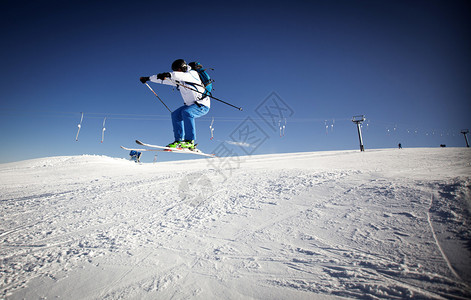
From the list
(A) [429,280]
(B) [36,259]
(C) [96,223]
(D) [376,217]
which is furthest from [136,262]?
(D) [376,217]

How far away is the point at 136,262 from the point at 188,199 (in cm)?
261

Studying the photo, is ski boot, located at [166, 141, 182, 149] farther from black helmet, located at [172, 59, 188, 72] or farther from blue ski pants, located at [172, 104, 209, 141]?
black helmet, located at [172, 59, 188, 72]

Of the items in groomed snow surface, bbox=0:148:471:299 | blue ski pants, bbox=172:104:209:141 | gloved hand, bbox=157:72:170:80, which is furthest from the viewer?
blue ski pants, bbox=172:104:209:141

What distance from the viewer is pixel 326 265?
2.12 metres

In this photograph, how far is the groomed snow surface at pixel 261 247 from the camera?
74.4 inches

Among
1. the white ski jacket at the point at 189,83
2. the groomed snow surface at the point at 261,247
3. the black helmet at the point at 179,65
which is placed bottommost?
the groomed snow surface at the point at 261,247

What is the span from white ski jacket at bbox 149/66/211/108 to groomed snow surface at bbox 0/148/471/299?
9.45 ft

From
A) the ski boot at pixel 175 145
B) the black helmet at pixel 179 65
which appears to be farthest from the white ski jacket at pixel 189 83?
the ski boot at pixel 175 145

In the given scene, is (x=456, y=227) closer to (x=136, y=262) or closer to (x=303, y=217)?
(x=303, y=217)

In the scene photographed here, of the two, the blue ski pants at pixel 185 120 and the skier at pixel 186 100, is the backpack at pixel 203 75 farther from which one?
the blue ski pants at pixel 185 120

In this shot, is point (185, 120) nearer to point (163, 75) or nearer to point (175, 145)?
point (175, 145)

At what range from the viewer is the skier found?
4725 millimetres

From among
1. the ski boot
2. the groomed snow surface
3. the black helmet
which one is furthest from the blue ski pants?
the groomed snow surface

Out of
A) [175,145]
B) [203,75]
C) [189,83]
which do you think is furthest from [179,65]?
[175,145]
